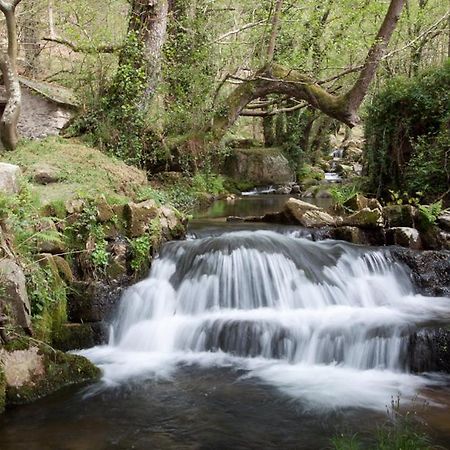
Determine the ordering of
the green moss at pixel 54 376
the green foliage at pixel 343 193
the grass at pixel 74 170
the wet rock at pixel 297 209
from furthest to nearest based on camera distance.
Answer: the green foliage at pixel 343 193 < the wet rock at pixel 297 209 < the grass at pixel 74 170 < the green moss at pixel 54 376

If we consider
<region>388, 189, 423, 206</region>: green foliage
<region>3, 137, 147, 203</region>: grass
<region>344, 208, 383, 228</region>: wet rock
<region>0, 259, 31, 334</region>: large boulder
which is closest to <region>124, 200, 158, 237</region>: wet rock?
<region>3, 137, 147, 203</region>: grass

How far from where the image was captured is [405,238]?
32.2ft

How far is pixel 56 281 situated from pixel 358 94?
951cm

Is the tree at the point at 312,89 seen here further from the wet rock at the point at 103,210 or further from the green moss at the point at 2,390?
the green moss at the point at 2,390

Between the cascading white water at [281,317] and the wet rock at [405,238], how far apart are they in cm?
102

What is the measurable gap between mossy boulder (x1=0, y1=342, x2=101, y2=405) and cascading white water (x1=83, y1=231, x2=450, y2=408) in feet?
1.43

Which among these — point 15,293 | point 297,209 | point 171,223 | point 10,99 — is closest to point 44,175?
point 171,223

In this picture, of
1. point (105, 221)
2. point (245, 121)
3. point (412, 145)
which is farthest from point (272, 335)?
point (245, 121)

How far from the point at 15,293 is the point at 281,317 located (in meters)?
3.75

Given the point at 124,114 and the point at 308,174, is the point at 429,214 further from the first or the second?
the point at 308,174

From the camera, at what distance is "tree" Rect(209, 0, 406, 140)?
12.4 metres

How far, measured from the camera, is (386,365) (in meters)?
6.32

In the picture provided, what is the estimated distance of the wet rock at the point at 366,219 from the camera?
1026 cm

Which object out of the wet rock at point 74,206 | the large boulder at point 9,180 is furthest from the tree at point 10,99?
the wet rock at point 74,206
